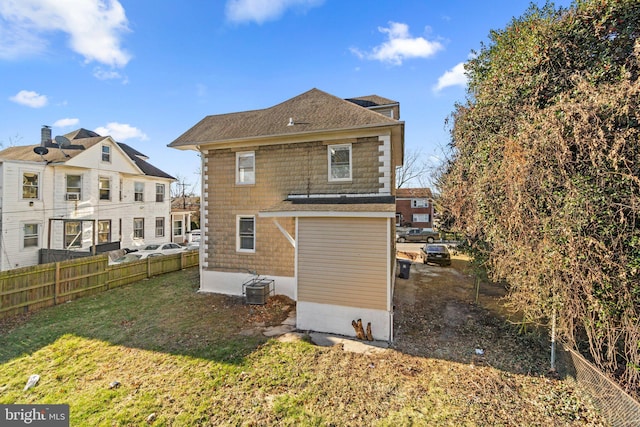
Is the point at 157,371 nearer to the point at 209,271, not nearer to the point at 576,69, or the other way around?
the point at 209,271

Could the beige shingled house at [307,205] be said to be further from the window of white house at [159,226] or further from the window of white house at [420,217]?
the window of white house at [420,217]

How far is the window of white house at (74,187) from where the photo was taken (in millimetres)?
17106

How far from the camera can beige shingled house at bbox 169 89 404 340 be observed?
7.12 m

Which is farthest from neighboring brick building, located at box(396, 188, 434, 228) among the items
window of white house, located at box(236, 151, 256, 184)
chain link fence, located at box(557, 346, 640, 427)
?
chain link fence, located at box(557, 346, 640, 427)

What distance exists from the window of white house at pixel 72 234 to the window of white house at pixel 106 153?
4.89 meters

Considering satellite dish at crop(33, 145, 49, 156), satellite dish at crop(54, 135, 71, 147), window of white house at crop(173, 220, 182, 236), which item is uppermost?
satellite dish at crop(54, 135, 71, 147)

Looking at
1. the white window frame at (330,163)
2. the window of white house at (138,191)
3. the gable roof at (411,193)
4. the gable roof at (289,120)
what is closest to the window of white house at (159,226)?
the window of white house at (138,191)

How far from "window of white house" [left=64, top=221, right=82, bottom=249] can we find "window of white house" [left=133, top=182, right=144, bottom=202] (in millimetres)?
4368

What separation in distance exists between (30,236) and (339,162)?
19890 mm

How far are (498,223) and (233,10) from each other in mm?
11731

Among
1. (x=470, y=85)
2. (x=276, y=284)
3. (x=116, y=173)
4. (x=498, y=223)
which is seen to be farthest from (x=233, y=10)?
(x=116, y=173)

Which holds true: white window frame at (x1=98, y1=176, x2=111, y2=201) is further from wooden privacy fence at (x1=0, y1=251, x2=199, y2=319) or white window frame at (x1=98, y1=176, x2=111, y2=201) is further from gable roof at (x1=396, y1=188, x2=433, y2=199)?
gable roof at (x1=396, y1=188, x2=433, y2=199)

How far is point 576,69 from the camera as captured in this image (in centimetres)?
582

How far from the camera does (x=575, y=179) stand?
15.4 ft
